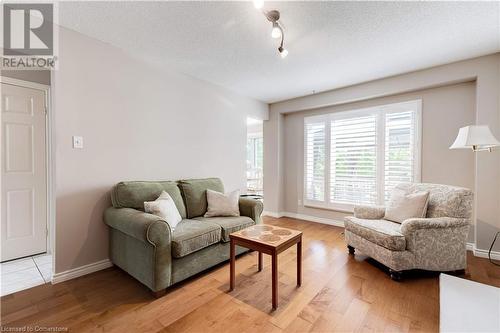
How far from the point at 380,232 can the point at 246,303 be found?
60.6 inches

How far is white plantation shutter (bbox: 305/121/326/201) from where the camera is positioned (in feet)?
14.1

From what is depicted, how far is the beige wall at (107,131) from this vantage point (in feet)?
7.29

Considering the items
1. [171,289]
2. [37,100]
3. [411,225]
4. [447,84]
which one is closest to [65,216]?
[171,289]

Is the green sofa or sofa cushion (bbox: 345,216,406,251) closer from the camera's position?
the green sofa

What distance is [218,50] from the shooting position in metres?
2.62

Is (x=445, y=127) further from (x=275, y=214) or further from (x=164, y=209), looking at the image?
(x=164, y=209)

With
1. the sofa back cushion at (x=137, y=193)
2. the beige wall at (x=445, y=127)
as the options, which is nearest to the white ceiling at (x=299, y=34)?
the beige wall at (x=445, y=127)

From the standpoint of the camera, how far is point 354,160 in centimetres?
389

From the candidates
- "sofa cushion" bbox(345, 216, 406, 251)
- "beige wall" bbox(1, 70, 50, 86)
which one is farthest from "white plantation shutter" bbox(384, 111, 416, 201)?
"beige wall" bbox(1, 70, 50, 86)

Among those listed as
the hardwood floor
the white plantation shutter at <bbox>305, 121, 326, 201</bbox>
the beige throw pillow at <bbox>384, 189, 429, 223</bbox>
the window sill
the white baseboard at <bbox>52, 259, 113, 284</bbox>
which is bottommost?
the hardwood floor

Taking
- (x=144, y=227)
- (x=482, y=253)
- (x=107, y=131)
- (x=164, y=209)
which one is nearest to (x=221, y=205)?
(x=164, y=209)

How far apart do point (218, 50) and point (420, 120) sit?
3.02 meters

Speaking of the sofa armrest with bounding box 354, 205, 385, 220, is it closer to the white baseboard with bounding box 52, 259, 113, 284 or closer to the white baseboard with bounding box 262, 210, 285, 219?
the white baseboard with bounding box 262, 210, 285, 219

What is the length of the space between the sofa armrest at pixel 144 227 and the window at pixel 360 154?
10.3ft
